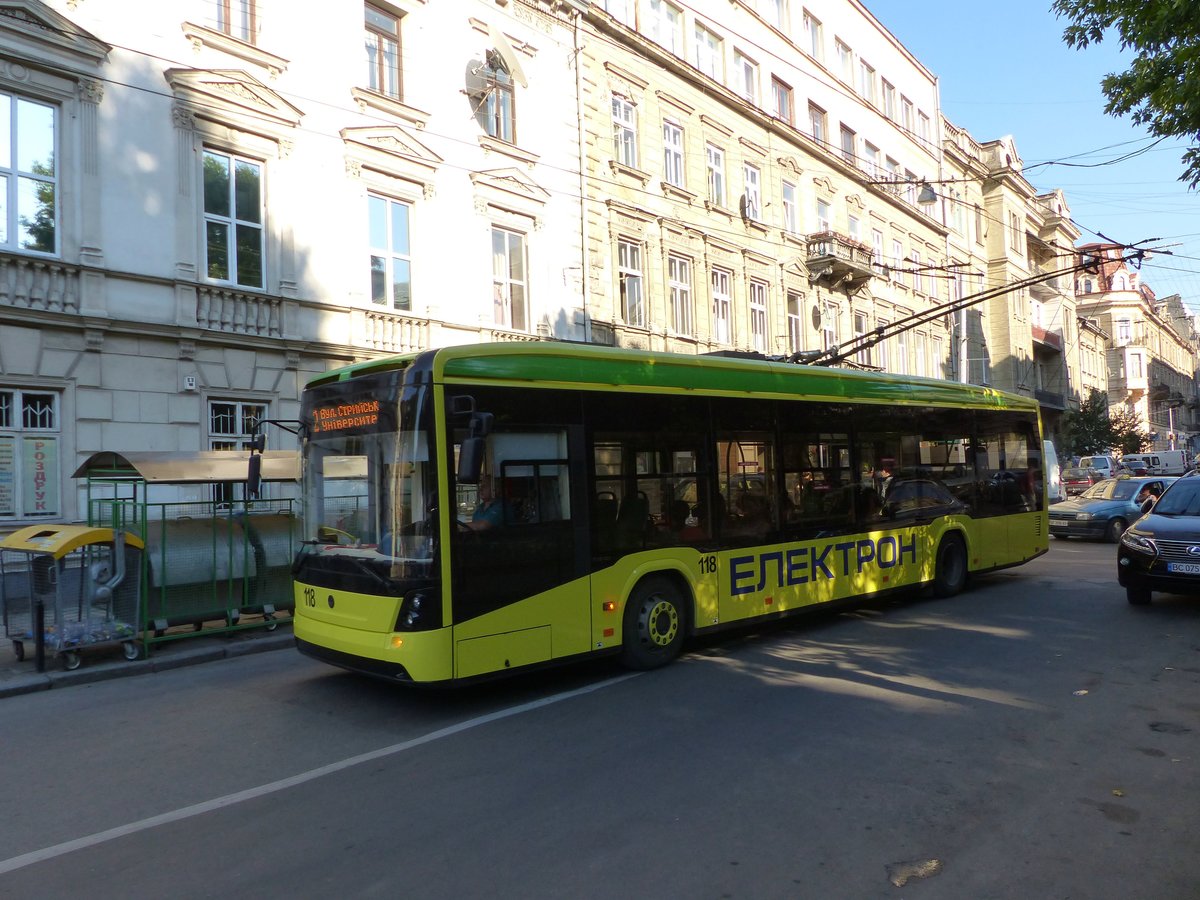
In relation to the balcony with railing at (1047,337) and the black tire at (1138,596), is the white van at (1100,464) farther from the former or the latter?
the black tire at (1138,596)

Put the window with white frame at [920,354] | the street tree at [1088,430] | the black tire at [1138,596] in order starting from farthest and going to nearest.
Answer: the street tree at [1088,430], the window with white frame at [920,354], the black tire at [1138,596]

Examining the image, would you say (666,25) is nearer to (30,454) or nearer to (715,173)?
(715,173)

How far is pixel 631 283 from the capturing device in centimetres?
2328

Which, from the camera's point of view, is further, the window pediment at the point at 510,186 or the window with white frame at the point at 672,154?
the window with white frame at the point at 672,154

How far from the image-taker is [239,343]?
14.9m

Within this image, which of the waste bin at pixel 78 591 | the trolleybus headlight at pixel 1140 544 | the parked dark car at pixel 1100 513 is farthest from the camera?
the parked dark car at pixel 1100 513

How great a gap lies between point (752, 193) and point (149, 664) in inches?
932

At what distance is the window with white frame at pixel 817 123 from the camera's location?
31.6 m

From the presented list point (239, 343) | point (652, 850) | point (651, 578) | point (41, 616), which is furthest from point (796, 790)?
point (239, 343)

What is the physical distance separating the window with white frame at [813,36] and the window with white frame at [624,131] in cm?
1163

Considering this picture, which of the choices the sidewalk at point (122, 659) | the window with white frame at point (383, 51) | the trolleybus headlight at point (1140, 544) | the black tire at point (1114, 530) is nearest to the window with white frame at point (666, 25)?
the window with white frame at point (383, 51)

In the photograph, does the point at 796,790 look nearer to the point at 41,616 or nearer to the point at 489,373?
the point at 489,373

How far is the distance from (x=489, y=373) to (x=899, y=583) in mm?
6634

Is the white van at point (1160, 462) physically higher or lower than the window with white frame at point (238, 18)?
lower
